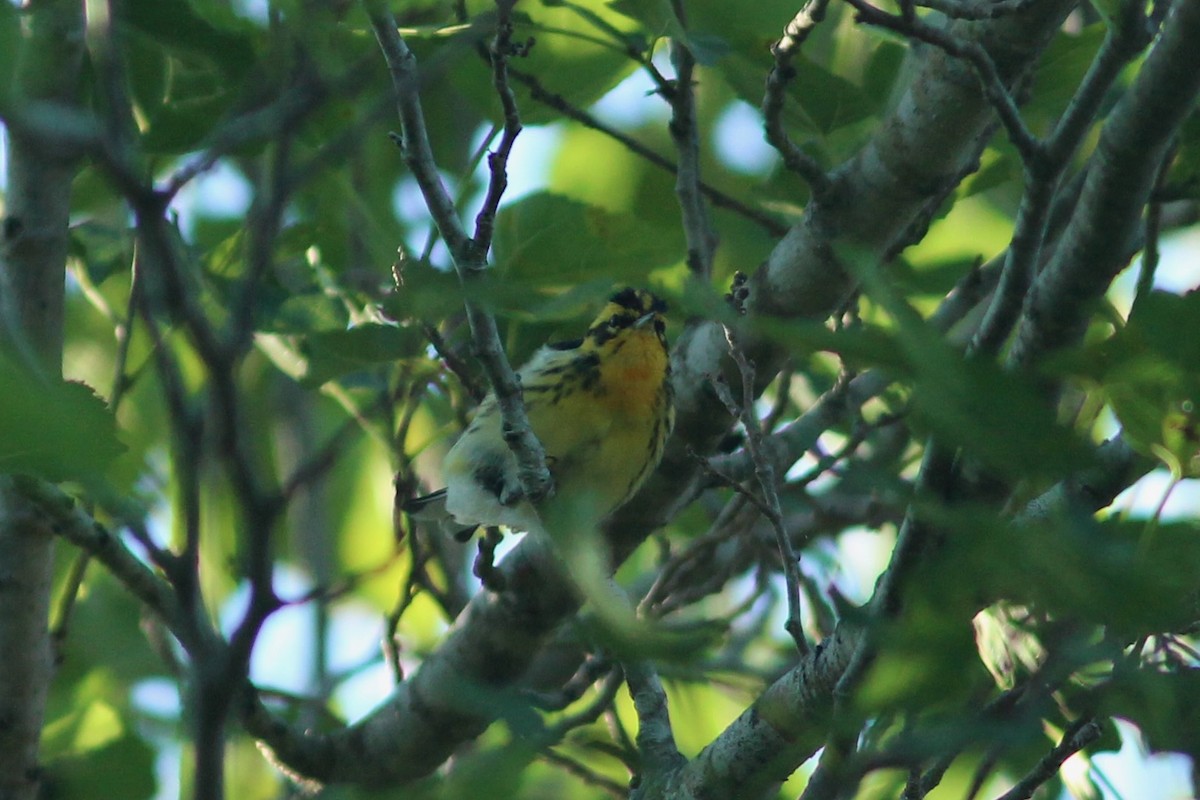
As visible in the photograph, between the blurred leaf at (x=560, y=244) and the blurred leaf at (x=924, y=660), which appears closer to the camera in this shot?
the blurred leaf at (x=924, y=660)

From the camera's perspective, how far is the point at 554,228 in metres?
3.25

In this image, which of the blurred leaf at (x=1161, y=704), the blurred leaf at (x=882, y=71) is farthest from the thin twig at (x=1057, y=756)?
the blurred leaf at (x=882, y=71)

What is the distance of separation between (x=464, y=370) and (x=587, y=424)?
802 mm

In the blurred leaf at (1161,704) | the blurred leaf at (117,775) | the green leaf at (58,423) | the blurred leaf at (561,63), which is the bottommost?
the blurred leaf at (1161,704)

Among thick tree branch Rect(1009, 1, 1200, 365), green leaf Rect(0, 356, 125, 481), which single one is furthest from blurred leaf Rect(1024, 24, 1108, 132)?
green leaf Rect(0, 356, 125, 481)

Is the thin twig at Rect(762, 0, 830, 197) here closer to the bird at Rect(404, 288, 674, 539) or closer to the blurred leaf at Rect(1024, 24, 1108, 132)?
the blurred leaf at Rect(1024, 24, 1108, 132)

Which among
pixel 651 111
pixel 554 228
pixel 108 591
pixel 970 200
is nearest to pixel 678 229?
pixel 554 228

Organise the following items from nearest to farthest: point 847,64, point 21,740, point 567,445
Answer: point 21,740 → point 567,445 → point 847,64

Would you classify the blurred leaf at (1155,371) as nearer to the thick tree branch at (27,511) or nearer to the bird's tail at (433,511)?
the thick tree branch at (27,511)

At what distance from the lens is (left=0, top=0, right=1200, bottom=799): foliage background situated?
1.02 meters

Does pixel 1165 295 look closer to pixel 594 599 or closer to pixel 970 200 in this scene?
pixel 594 599

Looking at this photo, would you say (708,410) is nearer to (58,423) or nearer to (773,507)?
(773,507)

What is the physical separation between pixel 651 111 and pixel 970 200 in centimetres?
147

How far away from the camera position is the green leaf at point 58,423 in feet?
3.38
